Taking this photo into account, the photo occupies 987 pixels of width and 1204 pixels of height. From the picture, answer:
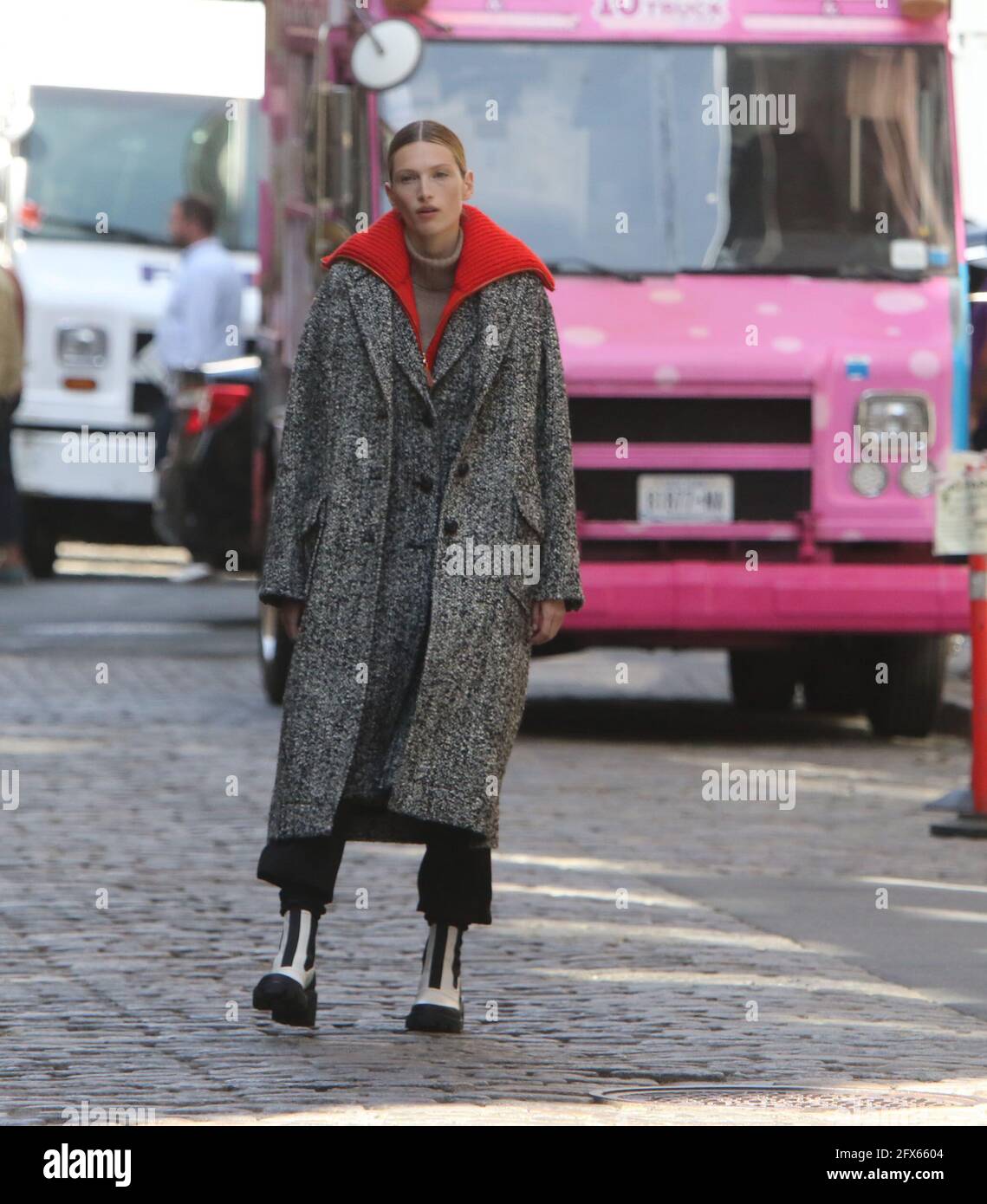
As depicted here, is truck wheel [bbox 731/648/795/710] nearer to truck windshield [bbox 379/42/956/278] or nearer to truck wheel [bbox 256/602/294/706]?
truck wheel [bbox 256/602/294/706]

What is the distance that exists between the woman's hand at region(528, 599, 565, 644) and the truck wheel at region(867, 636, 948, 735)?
657 centimetres

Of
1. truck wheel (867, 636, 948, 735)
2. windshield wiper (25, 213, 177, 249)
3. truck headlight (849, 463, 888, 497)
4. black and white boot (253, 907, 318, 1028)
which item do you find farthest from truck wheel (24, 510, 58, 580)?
black and white boot (253, 907, 318, 1028)

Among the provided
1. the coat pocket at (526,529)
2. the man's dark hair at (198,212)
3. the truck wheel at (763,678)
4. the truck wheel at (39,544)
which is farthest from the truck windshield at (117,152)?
the coat pocket at (526,529)

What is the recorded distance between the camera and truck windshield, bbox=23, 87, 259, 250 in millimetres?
20484

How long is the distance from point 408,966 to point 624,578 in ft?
16.0

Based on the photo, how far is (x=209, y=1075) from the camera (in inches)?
219

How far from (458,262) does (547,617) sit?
0.73 metres

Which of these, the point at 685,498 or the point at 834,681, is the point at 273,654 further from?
the point at 834,681

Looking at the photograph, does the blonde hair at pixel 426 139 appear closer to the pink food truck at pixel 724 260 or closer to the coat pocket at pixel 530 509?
the coat pocket at pixel 530 509

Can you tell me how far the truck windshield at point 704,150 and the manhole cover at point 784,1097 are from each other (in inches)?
272

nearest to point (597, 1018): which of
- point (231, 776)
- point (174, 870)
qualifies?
point (174, 870)

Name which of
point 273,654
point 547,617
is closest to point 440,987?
point 547,617

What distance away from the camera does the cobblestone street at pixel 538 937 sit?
554 cm
